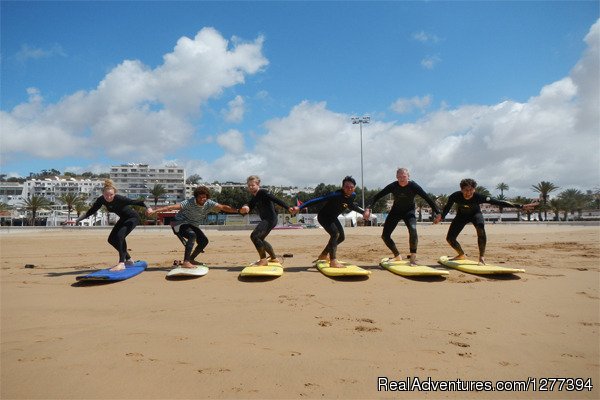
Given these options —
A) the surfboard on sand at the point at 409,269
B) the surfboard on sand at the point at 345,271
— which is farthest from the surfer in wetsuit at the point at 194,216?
the surfboard on sand at the point at 409,269

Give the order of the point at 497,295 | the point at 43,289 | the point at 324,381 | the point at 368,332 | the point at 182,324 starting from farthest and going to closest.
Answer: the point at 43,289 < the point at 497,295 < the point at 182,324 < the point at 368,332 < the point at 324,381

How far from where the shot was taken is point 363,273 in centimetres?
662

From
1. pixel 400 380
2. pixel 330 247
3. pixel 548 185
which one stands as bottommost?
pixel 400 380

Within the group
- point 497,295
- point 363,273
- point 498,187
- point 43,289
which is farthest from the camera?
point 498,187

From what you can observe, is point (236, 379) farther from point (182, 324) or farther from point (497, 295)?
point (497, 295)

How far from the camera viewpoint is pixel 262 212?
306 inches

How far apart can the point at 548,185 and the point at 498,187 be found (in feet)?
56.6

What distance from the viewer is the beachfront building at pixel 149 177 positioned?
141125 mm

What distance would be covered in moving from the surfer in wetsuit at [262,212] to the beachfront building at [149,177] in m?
138

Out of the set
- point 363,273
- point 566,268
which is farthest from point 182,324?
point 566,268

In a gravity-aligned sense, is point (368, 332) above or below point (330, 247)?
below

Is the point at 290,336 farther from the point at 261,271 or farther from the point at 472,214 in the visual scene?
the point at 472,214

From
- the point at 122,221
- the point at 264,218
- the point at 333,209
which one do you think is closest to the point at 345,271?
the point at 333,209

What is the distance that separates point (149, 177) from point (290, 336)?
154697 millimetres
